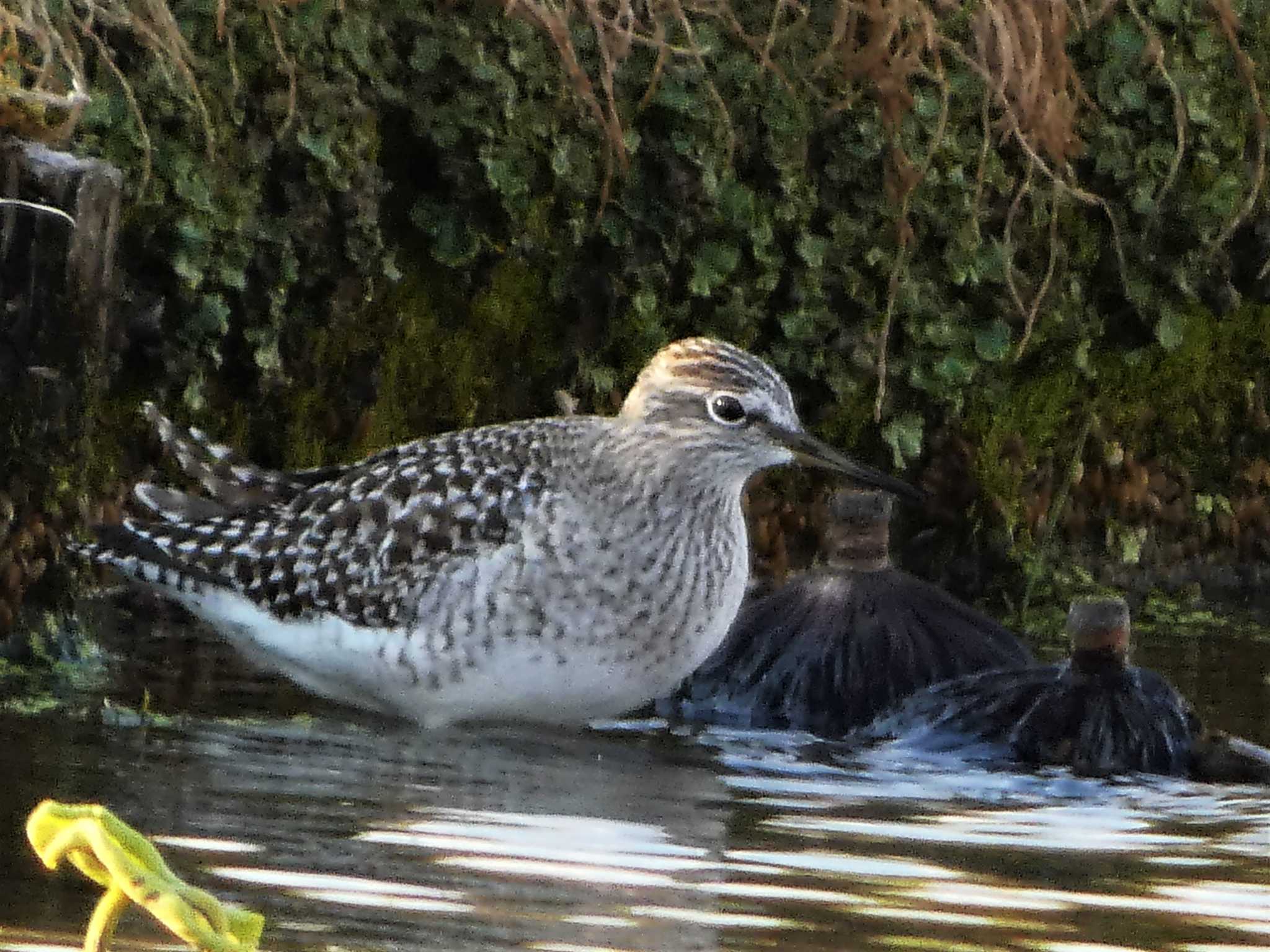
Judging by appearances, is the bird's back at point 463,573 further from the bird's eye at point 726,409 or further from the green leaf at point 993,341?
the green leaf at point 993,341

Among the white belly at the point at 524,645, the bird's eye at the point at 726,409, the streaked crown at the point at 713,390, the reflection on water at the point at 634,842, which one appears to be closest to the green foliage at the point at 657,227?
the streaked crown at the point at 713,390

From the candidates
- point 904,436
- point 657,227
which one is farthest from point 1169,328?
point 657,227

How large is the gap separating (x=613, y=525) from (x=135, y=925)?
310 centimetres

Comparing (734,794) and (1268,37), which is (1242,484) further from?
(734,794)

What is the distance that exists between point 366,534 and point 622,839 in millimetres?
2018

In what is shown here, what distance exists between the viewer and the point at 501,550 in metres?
6.60

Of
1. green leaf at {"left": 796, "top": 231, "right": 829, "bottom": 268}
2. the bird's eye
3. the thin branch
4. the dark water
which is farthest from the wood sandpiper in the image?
green leaf at {"left": 796, "top": 231, "right": 829, "bottom": 268}

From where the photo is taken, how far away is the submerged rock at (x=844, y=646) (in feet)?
23.3

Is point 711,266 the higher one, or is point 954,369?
point 711,266

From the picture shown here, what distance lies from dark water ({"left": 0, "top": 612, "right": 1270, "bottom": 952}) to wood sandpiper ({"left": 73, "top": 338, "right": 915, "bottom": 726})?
15 cm

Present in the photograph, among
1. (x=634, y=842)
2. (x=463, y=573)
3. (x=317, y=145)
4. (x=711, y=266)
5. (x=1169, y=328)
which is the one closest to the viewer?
(x=634, y=842)

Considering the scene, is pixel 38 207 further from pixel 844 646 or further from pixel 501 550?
pixel 844 646

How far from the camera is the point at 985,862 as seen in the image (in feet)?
16.0

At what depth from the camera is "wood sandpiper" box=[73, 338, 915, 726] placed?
21.3ft
